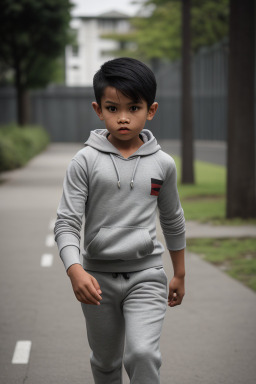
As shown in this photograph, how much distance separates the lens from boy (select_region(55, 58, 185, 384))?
347 centimetres

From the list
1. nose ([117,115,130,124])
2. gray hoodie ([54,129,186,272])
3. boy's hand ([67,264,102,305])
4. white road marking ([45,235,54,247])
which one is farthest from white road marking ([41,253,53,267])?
boy's hand ([67,264,102,305])

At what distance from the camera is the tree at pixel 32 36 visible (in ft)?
106

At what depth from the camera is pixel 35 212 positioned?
48.9ft

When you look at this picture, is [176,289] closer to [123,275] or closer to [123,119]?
[123,275]

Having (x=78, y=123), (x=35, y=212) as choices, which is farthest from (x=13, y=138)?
(x=78, y=123)

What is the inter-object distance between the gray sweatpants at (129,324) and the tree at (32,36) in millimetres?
28769

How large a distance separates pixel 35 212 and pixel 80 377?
32.9 ft

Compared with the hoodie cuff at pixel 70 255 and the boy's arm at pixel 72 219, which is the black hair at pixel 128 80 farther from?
the hoodie cuff at pixel 70 255

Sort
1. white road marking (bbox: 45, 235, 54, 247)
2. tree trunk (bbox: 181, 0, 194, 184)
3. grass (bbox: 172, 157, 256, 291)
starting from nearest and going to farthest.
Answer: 1. grass (bbox: 172, 157, 256, 291)
2. white road marking (bbox: 45, 235, 54, 247)
3. tree trunk (bbox: 181, 0, 194, 184)

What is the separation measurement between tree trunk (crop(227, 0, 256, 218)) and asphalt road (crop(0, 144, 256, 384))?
3.69 m

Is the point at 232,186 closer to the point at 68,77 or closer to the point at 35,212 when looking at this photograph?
the point at 35,212

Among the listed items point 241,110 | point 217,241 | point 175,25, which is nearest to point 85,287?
point 217,241

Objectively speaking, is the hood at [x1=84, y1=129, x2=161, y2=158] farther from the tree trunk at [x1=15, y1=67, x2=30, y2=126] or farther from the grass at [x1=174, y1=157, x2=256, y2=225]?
the tree trunk at [x1=15, y1=67, x2=30, y2=126]

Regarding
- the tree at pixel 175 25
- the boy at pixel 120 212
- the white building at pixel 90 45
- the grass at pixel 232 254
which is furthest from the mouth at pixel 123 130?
the white building at pixel 90 45
